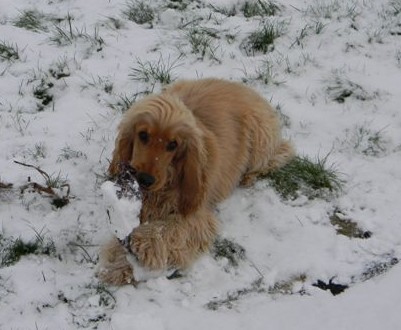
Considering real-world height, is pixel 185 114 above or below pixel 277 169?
above

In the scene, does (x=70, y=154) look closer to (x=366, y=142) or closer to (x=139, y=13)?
(x=139, y=13)

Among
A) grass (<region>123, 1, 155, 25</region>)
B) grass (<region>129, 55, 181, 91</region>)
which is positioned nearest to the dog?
grass (<region>129, 55, 181, 91</region>)

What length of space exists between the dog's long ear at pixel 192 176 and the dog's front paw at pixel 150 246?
0.22 metres

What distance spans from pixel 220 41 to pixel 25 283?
9.69 feet

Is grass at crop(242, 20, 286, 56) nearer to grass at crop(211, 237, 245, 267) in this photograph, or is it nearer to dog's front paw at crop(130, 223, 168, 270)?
grass at crop(211, 237, 245, 267)

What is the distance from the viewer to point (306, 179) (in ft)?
14.3

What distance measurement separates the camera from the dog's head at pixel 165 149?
344 centimetres

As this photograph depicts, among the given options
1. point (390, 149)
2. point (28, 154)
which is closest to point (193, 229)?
point (28, 154)

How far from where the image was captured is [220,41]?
18.2 ft

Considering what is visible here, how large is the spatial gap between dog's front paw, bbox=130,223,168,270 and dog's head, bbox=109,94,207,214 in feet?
0.73

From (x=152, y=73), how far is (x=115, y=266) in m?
2.01

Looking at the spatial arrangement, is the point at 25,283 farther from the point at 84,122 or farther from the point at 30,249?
the point at 84,122

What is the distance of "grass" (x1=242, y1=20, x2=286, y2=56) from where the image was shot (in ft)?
18.0

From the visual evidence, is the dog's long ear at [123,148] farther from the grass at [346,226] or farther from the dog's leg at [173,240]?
the grass at [346,226]
